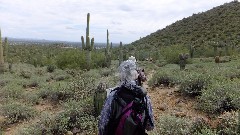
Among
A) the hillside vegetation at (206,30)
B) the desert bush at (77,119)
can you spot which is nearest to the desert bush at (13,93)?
the desert bush at (77,119)

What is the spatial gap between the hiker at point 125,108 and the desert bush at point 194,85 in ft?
18.6

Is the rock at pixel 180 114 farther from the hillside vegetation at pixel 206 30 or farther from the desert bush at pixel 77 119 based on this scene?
the hillside vegetation at pixel 206 30

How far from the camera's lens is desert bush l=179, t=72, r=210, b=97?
388 inches

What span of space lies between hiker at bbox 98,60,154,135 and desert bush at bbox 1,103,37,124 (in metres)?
5.70

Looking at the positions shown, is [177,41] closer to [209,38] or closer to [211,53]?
[209,38]

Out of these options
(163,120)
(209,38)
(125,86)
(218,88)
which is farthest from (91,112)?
(209,38)

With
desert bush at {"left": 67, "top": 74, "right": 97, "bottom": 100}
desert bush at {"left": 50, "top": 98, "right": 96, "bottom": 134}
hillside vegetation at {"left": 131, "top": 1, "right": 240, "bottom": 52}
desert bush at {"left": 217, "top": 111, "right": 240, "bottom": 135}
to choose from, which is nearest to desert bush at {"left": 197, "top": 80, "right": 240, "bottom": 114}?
desert bush at {"left": 217, "top": 111, "right": 240, "bottom": 135}

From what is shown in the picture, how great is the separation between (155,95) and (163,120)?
3963mm

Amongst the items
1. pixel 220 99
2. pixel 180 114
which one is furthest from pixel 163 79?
pixel 220 99

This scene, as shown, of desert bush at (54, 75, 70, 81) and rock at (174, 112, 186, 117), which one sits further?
desert bush at (54, 75, 70, 81)

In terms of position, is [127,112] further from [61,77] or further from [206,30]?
[206,30]

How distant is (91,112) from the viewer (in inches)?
341

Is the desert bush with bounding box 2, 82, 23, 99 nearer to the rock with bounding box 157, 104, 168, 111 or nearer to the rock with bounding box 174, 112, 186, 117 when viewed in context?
the rock with bounding box 157, 104, 168, 111

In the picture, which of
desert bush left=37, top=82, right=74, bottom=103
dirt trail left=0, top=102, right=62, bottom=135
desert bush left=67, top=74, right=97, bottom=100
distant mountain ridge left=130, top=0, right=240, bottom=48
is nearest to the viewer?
dirt trail left=0, top=102, right=62, bottom=135
